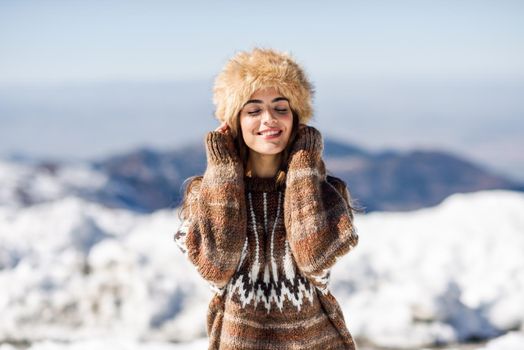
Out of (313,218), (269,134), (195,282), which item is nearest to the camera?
(313,218)

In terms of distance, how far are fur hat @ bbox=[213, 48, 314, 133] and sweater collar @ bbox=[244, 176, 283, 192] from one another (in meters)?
0.22

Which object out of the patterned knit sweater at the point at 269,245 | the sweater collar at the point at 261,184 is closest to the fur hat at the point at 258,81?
the patterned knit sweater at the point at 269,245

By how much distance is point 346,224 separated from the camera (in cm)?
247

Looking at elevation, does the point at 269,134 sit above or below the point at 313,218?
above

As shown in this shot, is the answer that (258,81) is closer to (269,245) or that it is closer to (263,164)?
(263,164)

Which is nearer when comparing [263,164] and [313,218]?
[313,218]

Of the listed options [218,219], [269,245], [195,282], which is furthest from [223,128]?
[195,282]

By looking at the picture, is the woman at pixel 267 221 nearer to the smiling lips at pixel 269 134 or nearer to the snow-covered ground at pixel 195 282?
the smiling lips at pixel 269 134

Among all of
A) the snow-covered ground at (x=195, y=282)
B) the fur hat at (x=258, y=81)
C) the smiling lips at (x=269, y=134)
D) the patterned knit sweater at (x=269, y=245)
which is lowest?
the snow-covered ground at (x=195, y=282)

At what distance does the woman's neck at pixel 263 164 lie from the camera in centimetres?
263

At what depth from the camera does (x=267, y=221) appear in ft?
8.43

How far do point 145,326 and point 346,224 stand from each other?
8.19ft

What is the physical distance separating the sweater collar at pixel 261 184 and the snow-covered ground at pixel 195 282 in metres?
1.95

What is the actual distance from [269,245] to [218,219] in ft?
0.77
